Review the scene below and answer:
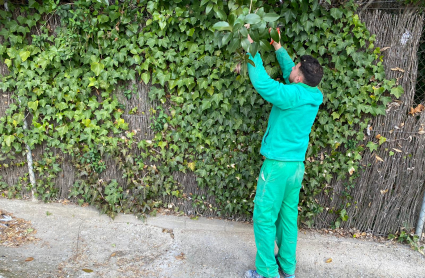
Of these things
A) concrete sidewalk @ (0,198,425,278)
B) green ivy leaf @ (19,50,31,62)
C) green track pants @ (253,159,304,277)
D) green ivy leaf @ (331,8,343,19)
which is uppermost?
green ivy leaf @ (331,8,343,19)

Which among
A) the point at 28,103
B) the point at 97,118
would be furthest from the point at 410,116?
the point at 28,103

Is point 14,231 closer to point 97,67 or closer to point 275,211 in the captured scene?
point 97,67

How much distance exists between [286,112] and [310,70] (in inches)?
16.4

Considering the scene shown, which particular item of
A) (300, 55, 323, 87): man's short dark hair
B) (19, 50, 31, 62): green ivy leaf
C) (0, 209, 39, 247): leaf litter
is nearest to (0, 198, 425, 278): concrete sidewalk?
(0, 209, 39, 247): leaf litter

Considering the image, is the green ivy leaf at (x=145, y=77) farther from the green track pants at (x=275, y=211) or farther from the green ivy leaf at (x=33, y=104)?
the green track pants at (x=275, y=211)

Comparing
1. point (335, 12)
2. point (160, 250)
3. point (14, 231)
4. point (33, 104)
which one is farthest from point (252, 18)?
point (14, 231)

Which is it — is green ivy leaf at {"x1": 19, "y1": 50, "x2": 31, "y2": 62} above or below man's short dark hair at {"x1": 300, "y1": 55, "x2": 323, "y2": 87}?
above

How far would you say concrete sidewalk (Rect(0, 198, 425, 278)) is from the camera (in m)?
3.11

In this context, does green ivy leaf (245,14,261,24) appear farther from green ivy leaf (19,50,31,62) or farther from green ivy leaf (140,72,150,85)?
green ivy leaf (19,50,31,62)

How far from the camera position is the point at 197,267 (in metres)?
3.17

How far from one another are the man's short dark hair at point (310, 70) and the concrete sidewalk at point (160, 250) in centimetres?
192

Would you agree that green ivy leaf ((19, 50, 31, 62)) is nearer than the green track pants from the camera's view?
No

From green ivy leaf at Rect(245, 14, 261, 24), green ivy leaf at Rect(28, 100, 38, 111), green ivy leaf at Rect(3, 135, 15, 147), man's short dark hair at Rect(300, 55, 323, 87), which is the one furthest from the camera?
green ivy leaf at Rect(3, 135, 15, 147)

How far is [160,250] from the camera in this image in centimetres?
340
